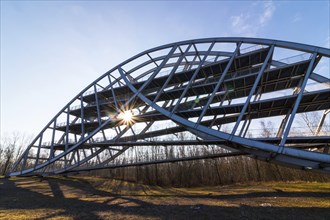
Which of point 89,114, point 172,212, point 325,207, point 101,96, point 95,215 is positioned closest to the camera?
point 95,215

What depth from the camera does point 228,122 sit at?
20578mm

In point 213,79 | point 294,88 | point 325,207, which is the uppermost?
point 213,79

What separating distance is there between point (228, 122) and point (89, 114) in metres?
22.2

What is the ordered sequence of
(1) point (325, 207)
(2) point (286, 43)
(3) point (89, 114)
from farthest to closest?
(3) point (89, 114), (2) point (286, 43), (1) point (325, 207)

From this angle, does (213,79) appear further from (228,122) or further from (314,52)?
(314,52)

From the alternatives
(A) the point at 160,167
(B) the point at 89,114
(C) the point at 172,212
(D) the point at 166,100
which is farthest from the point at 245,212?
(B) the point at 89,114

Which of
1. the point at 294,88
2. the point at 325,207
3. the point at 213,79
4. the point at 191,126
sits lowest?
the point at 325,207

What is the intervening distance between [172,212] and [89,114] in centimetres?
2495

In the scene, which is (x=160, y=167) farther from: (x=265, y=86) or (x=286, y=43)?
(x=286, y=43)

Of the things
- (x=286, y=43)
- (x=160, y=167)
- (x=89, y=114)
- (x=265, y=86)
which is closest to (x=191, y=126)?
(x=265, y=86)

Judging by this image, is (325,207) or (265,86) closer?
(325,207)

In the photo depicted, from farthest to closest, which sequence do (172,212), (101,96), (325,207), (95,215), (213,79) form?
(101,96)
(213,79)
(325,207)
(172,212)
(95,215)

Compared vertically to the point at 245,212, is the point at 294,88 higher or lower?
higher

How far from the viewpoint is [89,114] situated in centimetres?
2858
